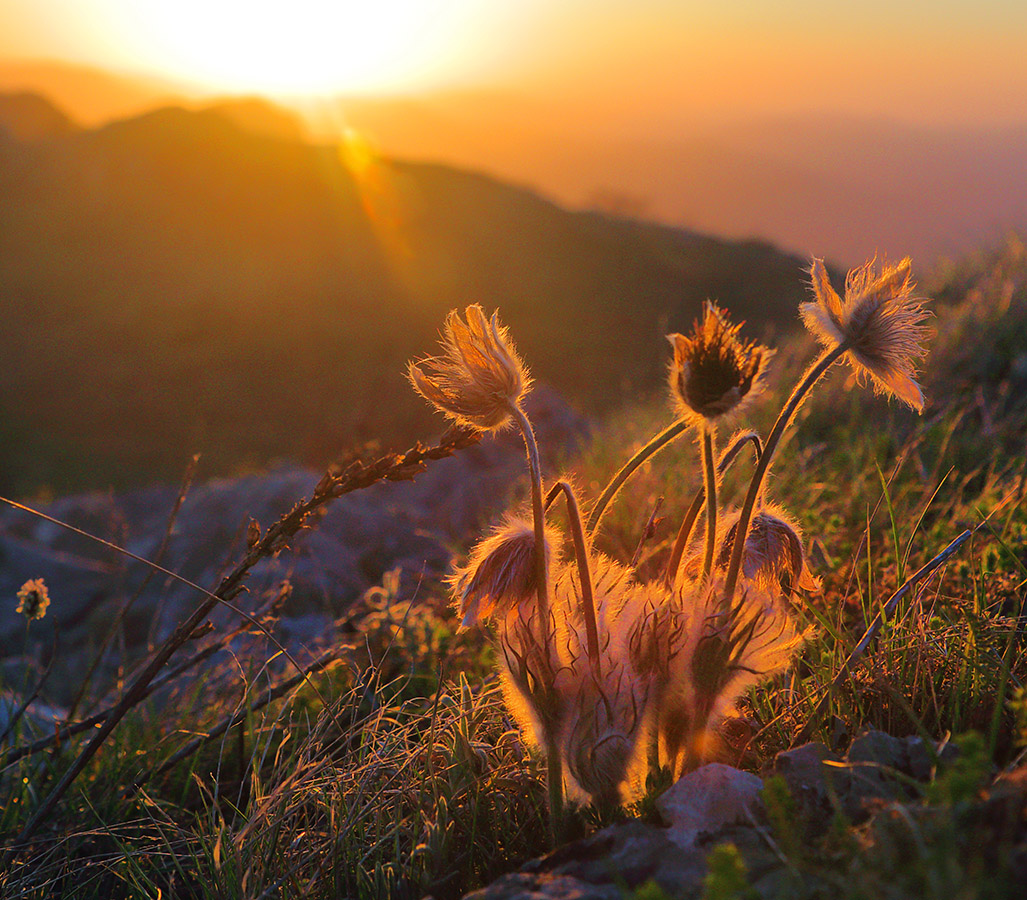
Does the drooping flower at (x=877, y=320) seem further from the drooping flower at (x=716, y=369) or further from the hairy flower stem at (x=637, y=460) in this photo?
the hairy flower stem at (x=637, y=460)

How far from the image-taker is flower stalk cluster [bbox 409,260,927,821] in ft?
4.49

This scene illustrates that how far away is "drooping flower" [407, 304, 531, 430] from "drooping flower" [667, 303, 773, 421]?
31 cm

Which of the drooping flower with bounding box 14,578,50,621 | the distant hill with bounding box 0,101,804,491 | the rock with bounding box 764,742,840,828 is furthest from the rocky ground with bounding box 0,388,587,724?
the distant hill with bounding box 0,101,804,491

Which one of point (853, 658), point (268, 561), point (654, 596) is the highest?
point (268, 561)

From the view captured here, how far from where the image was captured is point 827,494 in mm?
3334

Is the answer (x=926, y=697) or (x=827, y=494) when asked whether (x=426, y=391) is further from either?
(x=827, y=494)

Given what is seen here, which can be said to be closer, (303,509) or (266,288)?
(303,509)

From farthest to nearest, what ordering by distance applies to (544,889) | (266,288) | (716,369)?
(266,288), (716,369), (544,889)

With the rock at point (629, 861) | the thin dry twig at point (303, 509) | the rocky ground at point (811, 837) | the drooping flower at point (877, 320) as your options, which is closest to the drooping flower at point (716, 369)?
the drooping flower at point (877, 320)

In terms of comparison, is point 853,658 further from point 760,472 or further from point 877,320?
point 877,320

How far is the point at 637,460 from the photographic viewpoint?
145 centimetres

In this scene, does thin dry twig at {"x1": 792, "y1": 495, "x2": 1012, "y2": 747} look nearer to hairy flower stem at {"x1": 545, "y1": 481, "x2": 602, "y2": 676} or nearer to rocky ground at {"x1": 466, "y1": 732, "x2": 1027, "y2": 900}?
rocky ground at {"x1": 466, "y1": 732, "x2": 1027, "y2": 900}

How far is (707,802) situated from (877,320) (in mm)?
888

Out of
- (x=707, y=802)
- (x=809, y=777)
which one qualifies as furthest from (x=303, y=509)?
(x=809, y=777)
